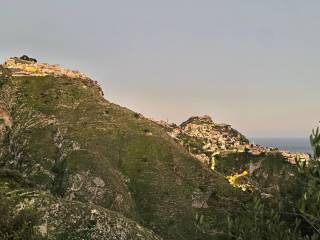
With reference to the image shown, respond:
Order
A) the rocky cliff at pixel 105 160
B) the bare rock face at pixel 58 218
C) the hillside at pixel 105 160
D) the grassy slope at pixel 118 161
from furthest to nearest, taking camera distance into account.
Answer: the grassy slope at pixel 118 161
the hillside at pixel 105 160
the rocky cliff at pixel 105 160
the bare rock face at pixel 58 218

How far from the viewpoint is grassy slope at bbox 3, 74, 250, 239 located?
123875 millimetres

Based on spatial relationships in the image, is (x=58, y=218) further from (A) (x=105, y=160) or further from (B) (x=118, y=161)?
(B) (x=118, y=161)

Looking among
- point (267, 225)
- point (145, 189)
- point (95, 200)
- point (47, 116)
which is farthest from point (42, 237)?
point (47, 116)

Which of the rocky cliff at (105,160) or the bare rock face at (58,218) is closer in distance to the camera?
the bare rock face at (58,218)

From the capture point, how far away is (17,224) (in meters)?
27.8

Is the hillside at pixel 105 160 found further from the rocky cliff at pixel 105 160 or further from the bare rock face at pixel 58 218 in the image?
the bare rock face at pixel 58 218

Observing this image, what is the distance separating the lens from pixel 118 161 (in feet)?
475

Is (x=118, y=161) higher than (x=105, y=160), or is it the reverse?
(x=118, y=161)

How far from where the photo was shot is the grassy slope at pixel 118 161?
4877 inches

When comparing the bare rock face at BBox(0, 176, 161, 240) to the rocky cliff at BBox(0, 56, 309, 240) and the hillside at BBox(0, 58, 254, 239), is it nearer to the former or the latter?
the rocky cliff at BBox(0, 56, 309, 240)

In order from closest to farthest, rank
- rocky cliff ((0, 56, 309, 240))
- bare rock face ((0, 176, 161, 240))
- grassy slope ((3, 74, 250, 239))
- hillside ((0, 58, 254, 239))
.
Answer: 1. bare rock face ((0, 176, 161, 240))
2. rocky cliff ((0, 56, 309, 240))
3. hillside ((0, 58, 254, 239))
4. grassy slope ((3, 74, 250, 239))

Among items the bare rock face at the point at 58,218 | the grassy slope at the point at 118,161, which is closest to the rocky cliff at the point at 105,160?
the grassy slope at the point at 118,161

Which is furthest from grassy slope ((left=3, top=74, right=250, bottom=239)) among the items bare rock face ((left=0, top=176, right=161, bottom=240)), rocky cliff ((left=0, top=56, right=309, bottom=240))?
bare rock face ((left=0, top=176, right=161, bottom=240))

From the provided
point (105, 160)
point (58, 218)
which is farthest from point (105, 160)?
point (58, 218)
